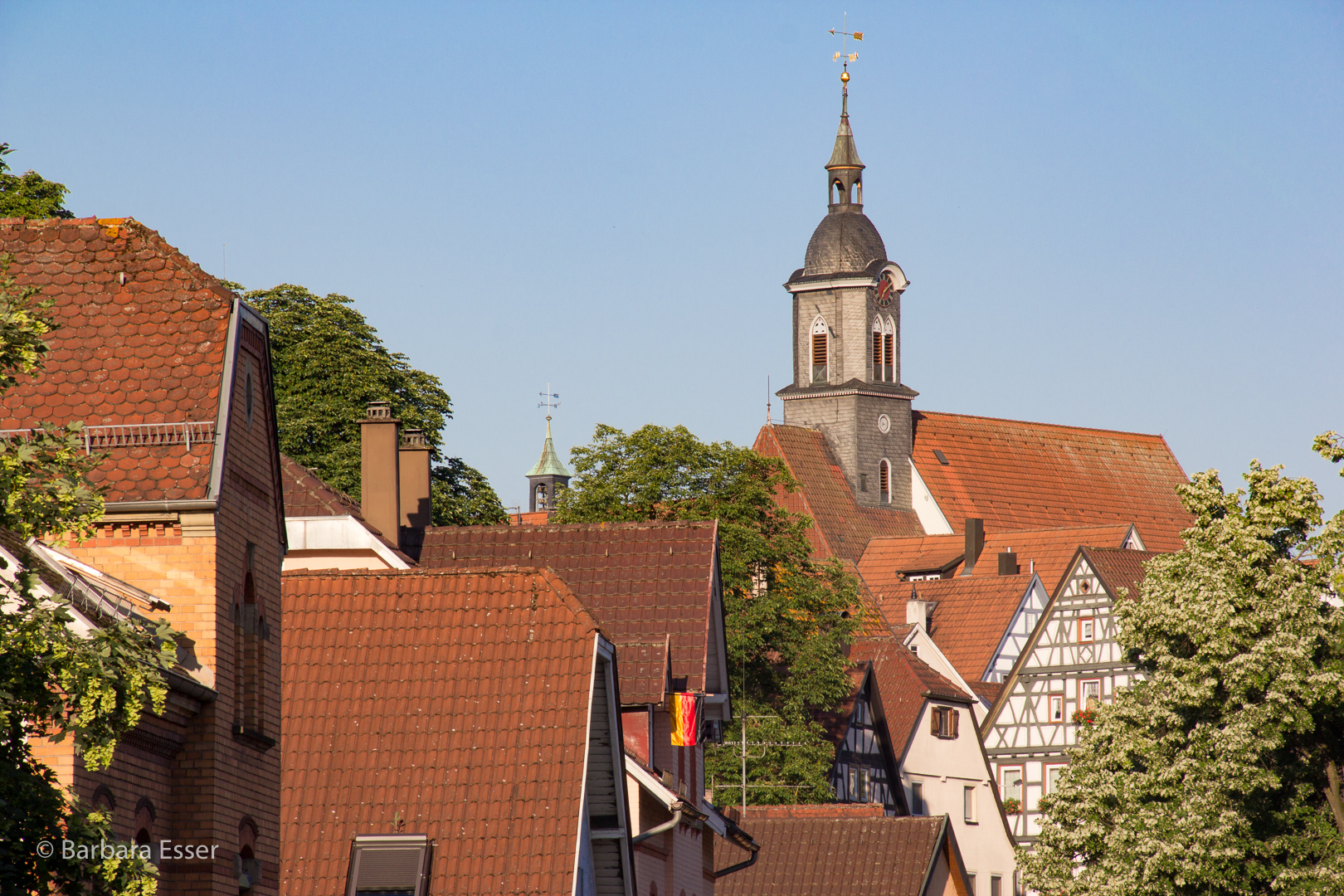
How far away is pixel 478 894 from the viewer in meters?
18.4

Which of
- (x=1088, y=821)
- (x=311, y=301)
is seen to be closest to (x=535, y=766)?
(x=1088, y=821)

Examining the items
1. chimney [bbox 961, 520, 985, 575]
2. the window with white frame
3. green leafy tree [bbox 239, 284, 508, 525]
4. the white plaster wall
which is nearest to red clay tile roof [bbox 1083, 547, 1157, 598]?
the white plaster wall

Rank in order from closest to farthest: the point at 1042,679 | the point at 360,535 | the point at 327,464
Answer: the point at 360,535 → the point at 327,464 → the point at 1042,679

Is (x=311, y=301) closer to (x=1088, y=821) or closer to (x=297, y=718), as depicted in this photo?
(x=1088, y=821)

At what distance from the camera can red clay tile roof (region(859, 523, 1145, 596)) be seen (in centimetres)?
8412

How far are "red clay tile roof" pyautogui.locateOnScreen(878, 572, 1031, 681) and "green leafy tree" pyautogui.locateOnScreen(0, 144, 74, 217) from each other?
41511 mm

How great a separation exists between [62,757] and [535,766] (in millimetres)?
5874

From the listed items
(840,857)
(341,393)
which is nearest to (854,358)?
(341,393)

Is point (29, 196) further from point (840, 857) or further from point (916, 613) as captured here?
point (916, 613)

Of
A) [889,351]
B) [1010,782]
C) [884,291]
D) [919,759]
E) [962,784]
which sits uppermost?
[884,291]

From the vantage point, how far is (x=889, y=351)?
316 feet

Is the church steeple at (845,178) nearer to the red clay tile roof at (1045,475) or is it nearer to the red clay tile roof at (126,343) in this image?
the red clay tile roof at (1045,475)

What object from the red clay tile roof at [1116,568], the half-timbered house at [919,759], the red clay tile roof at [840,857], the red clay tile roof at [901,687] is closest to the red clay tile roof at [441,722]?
the red clay tile roof at [840,857]

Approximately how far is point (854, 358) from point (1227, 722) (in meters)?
62.2
